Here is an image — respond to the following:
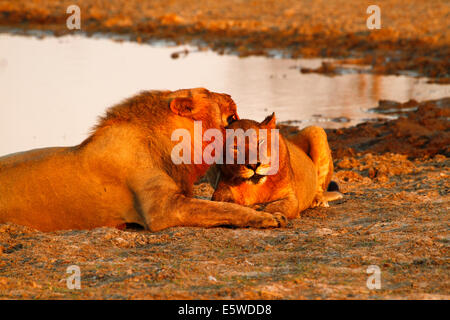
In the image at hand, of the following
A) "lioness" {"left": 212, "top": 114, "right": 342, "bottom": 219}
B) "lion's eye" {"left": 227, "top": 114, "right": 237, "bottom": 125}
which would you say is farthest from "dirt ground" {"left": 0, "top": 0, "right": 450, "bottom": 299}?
"lion's eye" {"left": 227, "top": 114, "right": 237, "bottom": 125}

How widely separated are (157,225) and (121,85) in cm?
1071

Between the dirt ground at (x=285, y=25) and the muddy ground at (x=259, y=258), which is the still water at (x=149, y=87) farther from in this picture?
the muddy ground at (x=259, y=258)

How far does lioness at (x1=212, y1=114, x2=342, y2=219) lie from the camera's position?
6297 millimetres

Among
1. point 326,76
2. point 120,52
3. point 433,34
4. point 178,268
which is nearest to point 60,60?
point 120,52

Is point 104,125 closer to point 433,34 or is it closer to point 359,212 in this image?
point 359,212

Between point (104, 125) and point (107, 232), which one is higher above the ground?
point (104, 125)

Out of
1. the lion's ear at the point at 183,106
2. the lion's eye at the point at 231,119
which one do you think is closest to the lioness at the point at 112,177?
the lion's ear at the point at 183,106

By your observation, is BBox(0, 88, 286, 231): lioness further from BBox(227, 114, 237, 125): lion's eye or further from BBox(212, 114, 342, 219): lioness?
BBox(212, 114, 342, 219): lioness

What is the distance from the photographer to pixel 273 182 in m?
6.55

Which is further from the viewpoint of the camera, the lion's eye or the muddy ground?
the lion's eye

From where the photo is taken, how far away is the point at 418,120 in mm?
12352

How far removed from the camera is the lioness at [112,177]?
6.14m

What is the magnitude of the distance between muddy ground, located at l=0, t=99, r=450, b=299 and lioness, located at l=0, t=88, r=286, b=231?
19cm

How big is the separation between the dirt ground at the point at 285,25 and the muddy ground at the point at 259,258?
1128cm
